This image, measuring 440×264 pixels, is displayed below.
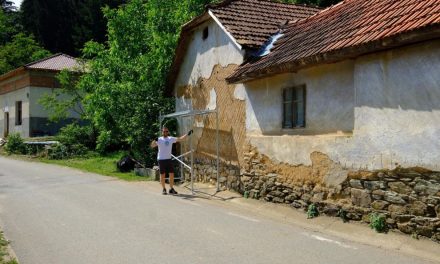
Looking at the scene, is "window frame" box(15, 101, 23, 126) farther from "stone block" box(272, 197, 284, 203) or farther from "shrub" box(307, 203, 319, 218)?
"shrub" box(307, 203, 319, 218)

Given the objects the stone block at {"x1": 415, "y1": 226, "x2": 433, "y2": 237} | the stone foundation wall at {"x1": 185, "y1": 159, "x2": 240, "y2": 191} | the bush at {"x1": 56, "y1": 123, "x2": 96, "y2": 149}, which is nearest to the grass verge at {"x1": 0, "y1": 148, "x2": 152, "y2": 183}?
the bush at {"x1": 56, "y1": 123, "x2": 96, "y2": 149}

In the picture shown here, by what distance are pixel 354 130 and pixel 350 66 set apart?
46.7 inches

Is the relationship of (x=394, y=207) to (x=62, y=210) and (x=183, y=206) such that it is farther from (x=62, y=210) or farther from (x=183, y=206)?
(x=62, y=210)

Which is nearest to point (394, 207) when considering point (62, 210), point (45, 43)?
point (62, 210)

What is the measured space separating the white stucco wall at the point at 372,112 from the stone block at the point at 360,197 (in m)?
0.45

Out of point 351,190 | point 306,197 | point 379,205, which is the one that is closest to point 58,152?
point 306,197

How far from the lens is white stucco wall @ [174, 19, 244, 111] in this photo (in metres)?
13.5

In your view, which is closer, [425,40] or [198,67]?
[425,40]

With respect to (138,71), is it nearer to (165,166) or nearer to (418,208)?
(165,166)

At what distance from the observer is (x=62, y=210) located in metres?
10.6

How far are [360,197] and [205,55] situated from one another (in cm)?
788

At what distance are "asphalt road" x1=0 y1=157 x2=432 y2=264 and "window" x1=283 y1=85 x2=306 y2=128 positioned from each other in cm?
218

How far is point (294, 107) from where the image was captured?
34.8ft

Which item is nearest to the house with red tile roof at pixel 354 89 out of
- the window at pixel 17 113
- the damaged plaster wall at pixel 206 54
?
the damaged plaster wall at pixel 206 54
